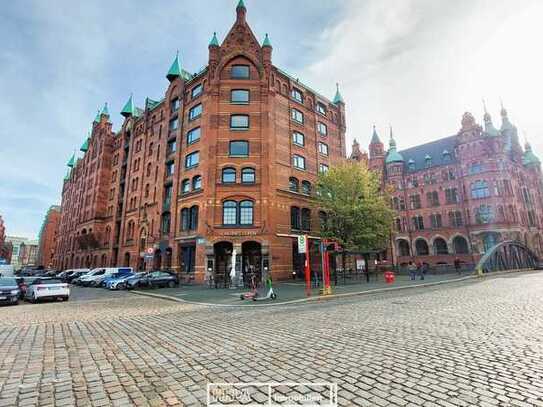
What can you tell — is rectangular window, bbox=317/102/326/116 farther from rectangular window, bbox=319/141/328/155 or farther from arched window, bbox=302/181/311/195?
arched window, bbox=302/181/311/195

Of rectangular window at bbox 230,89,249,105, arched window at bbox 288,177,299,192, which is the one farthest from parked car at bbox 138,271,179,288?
rectangular window at bbox 230,89,249,105

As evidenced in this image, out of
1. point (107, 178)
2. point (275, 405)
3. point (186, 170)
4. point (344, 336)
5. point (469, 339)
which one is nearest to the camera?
point (275, 405)

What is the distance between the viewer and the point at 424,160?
58.3 metres

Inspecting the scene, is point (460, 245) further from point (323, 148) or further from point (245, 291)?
point (245, 291)

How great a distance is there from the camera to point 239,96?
102 feet

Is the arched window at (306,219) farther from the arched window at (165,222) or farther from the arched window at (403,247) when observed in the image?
the arched window at (403,247)

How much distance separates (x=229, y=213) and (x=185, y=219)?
573 centimetres

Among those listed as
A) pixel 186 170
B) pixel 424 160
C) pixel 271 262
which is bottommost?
pixel 271 262

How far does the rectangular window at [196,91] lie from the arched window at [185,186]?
991 centimetres

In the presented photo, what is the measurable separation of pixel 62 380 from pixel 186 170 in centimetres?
2867

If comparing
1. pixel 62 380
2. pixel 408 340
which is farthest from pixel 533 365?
pixel 62 380

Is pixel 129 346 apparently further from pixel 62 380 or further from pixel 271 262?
pixel 271 262

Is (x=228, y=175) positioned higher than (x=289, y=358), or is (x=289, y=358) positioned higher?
(x=228, y=175)

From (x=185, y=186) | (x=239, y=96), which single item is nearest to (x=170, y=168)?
(x=185, y=186)
